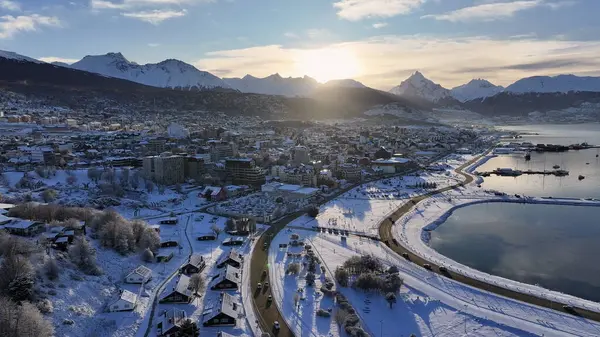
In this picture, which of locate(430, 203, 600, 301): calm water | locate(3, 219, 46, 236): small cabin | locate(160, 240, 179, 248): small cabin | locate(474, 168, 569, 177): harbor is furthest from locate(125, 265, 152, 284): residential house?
locate(474, 168, 569, 177): harbor

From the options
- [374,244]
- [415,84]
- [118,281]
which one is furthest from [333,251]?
[415,84]

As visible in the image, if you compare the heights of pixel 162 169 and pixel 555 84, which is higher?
pixel 555 84

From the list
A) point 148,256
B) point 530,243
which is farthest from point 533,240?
point 148,256

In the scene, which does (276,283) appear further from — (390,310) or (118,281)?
(118,281)

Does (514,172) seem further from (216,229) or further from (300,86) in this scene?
(300,86)

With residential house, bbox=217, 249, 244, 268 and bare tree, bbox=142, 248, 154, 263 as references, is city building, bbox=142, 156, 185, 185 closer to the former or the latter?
bare tree, bbox=142, 248, 154, 263

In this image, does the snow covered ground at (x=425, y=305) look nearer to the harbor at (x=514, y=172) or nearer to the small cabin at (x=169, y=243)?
the small cabin at (x=169, y=243)
